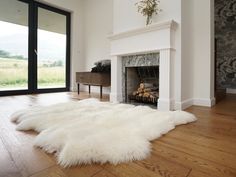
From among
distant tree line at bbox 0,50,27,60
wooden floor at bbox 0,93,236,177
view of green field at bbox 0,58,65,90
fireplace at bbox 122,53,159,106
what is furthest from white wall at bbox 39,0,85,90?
wooden floor at bbox 0,93,236,177

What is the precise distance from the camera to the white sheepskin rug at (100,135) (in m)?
0.87

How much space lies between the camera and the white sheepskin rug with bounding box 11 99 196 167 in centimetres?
87

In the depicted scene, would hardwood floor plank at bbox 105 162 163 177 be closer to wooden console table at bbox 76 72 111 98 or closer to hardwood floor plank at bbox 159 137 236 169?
hardwood floor plank at bbox 159 137 236 169

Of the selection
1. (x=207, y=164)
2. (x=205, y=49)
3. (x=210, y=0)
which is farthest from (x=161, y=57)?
(x=207, y=164)

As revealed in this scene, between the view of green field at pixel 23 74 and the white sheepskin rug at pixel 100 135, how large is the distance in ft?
8.17

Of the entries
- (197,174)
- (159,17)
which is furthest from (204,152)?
(159,17)

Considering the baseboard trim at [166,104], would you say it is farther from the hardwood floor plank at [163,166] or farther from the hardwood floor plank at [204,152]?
the hardwood floor plank at [163,166]

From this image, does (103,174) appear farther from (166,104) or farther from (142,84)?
(142,84)

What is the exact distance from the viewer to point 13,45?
376cm

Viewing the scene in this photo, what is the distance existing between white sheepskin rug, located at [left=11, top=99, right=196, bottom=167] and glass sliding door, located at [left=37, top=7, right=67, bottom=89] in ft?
9.22

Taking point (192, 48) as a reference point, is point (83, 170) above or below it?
below

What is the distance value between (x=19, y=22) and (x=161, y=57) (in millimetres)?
3494

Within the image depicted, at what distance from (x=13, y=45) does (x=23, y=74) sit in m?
0.68

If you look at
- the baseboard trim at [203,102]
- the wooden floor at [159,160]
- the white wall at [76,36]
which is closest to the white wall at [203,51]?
the baseboard trim at [203,102]
